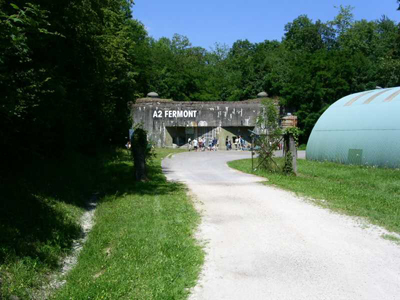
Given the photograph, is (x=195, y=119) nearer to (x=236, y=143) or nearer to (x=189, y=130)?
(x=189, y=130)

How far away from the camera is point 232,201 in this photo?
11.6 metres

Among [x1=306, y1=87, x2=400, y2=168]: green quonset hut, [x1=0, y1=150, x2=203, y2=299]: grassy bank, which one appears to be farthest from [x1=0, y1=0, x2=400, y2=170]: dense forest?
[x1=306, y1=87, x2=400, y2=168]: green quonset hut

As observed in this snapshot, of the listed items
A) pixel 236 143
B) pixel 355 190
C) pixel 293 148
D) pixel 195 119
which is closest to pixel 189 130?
pixel 195 119

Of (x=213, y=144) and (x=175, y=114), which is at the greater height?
(x=175, y=114)

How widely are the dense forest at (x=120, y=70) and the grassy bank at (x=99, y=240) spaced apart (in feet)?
5.53

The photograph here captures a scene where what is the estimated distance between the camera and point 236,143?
45.8 metres

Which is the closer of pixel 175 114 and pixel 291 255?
pixel 291 255

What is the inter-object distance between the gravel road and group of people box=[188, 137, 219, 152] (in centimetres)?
3301

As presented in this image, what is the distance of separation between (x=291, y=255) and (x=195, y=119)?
39511 millimetres

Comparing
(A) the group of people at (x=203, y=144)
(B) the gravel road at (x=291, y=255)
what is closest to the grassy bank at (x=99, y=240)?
(B) the gravel road at (x=291, y=255)

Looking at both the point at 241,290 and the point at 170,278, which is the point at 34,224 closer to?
the point at 170,278

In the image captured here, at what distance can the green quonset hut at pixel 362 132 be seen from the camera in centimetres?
2139

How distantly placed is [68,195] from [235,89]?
5462cm

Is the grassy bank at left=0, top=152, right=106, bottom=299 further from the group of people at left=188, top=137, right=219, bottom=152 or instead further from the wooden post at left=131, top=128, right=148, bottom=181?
the group of people at left=188, top=137, right=219, bottom=152
